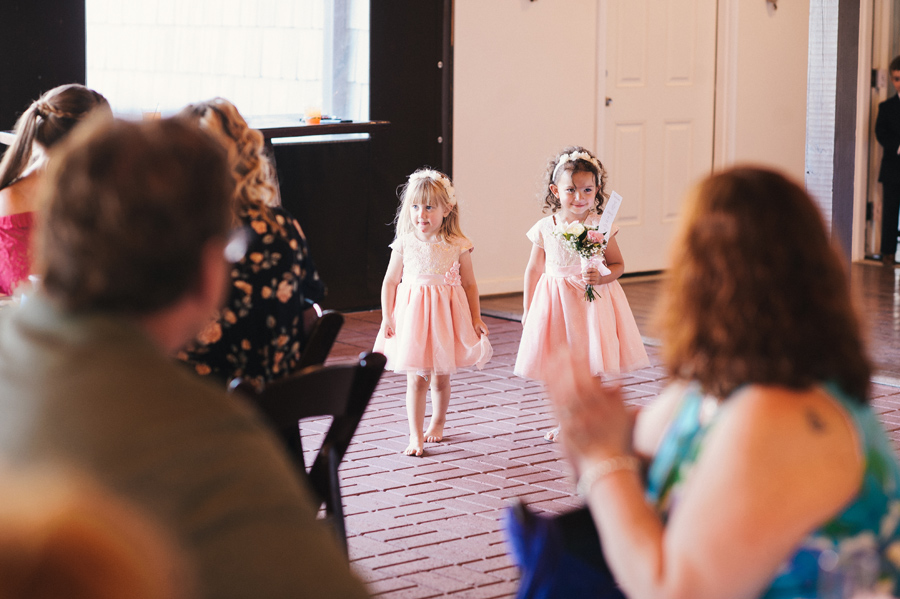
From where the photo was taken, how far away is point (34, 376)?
97 centimetres

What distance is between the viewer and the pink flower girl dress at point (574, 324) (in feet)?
15.1

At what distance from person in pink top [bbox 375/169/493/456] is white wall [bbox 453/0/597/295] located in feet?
9.59

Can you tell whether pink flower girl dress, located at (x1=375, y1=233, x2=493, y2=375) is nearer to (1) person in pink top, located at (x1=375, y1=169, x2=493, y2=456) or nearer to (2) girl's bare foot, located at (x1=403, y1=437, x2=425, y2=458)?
(1) person in pink top, located at (x1=375, y1=169, x2=493, y2=456)

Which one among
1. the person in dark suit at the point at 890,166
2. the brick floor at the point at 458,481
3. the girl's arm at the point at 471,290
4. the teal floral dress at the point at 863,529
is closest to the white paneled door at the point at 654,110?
the person in dark suit at the point at 890,166

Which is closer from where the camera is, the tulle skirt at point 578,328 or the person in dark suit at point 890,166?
the tulle skirt at point 578,328

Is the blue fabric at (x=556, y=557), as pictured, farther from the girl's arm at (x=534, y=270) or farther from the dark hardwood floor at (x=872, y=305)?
the dark hardwood floor at (x=872, y=305)

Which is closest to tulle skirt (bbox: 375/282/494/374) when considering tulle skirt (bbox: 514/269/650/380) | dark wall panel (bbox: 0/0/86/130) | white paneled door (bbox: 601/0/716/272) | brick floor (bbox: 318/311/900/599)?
tulle skirt (bbox: 514/269/650/380)

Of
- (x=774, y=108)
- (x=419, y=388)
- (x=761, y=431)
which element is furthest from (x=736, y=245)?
(x=774, y=108)

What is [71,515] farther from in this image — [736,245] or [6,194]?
[6,194]

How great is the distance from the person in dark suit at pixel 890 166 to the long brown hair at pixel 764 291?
7.49 meters

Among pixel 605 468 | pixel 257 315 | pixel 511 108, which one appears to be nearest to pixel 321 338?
pixel 257 315

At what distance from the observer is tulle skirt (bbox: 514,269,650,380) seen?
15.1 feet

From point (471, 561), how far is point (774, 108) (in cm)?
649

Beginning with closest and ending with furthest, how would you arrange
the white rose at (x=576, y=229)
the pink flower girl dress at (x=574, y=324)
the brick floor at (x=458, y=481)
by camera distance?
the brick floor at (x=458, y=481), the white rose at (x=576, y=229), the pink flower girl dress at (x=574, y=324)
